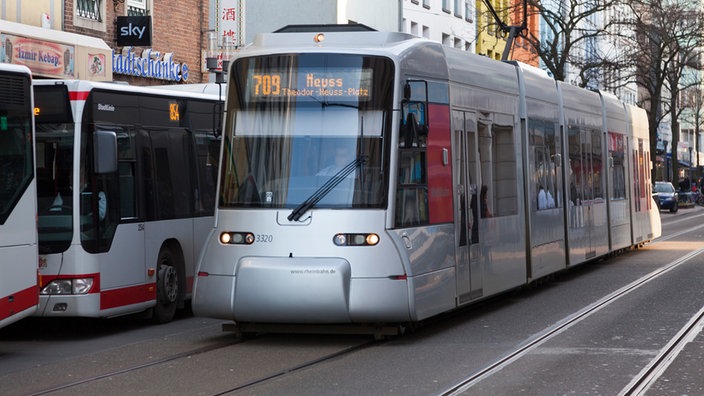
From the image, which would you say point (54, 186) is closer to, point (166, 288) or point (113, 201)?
point (113, 201)

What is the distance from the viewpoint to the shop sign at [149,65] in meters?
26.8

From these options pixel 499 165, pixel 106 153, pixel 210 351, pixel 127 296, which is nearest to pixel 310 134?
pixel 210 351

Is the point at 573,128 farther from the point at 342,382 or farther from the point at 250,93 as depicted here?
the point at 342,382

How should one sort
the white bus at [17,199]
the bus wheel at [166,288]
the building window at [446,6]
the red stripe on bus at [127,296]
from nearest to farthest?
the white bus at [17,199]
the red stripe on bus at [127,296]
the bus wheel at [166,288]
the building window at [446,6]

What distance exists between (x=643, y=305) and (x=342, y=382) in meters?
7.23

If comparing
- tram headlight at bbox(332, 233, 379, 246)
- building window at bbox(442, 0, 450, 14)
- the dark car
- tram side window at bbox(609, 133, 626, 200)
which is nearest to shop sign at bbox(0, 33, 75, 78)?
tram side window at bbox(609, 133, 626, 200)

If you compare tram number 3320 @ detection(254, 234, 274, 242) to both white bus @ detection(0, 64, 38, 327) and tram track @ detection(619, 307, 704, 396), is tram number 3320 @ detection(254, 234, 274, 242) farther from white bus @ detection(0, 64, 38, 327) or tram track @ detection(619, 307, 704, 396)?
tram track @ detection(619, 307, 704, 396)

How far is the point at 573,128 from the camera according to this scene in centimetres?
2225

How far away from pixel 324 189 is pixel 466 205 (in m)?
2.66

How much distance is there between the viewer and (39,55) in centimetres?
2389

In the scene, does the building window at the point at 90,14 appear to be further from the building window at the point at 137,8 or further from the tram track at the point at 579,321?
the tram track at the point at 579,321

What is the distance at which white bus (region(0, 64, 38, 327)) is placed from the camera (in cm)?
1221

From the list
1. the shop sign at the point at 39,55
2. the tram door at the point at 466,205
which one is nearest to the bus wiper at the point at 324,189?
the tram door at the point at 466,205

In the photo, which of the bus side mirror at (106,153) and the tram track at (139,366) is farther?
the bus side mirror at (106,153)
